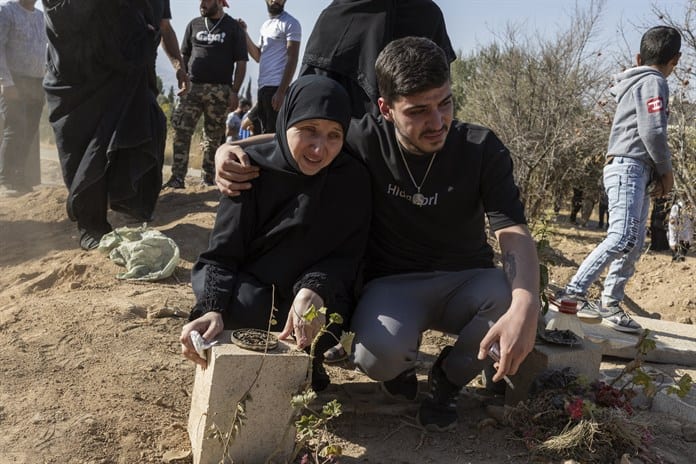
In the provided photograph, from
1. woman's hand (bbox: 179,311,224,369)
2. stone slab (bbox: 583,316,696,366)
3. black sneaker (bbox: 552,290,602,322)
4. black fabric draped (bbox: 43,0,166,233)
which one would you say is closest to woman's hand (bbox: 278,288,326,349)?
woman's hand (bbox: 179,311,224,369)

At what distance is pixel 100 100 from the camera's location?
5090mm

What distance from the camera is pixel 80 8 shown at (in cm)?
482

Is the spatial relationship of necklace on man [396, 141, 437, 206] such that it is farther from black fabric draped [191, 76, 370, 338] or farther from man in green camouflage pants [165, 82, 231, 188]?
man in green camouflage pants [165, 82, 231, 188]

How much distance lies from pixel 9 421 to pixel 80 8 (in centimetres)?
332

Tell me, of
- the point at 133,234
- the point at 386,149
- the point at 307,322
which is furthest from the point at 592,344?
the point at 133,234

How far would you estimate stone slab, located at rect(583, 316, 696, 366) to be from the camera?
3.96m

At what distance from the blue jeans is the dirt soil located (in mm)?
1261

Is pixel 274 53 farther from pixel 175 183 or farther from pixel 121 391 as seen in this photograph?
pixel 121 391

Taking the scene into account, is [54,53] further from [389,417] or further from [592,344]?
[592,344]

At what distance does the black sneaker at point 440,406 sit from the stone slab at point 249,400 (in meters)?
0.68

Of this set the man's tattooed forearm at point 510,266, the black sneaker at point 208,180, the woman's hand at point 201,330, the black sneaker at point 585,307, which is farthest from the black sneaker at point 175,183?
the man's tattooed forearm at point 510,266

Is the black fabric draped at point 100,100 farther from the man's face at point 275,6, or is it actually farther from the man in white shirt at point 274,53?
the man's face at point 275,6

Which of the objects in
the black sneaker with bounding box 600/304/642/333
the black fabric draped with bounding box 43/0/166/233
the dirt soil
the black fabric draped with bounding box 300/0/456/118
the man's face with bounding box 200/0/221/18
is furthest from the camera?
the man's face with bounding box 200/0/221/18

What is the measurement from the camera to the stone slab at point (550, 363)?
114 inches
